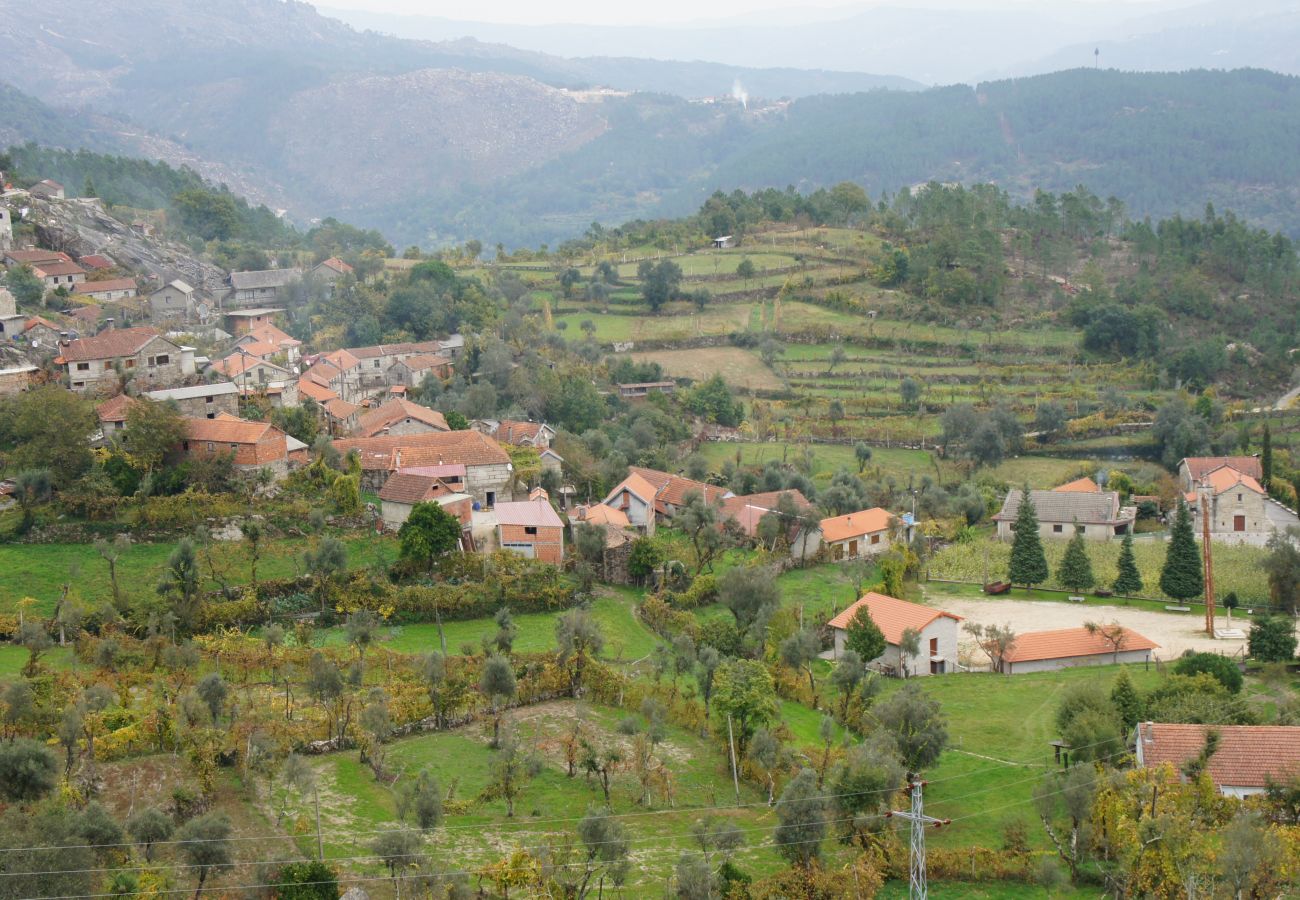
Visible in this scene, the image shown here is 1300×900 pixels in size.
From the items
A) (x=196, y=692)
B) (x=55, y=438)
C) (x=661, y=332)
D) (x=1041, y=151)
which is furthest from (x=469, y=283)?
(x=1041, y=151)

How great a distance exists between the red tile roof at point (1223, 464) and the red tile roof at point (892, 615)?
59.2ft

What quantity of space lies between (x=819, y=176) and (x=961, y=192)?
70.9 metres

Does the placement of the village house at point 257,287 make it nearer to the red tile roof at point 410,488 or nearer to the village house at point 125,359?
the village house at point 125,359

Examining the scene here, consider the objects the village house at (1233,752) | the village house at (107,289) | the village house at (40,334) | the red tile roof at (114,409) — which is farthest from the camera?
the village house at (107,289)

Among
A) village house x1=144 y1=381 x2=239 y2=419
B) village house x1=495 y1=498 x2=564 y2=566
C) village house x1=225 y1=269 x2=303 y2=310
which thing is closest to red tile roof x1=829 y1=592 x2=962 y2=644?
village house x1=495 y1=498 x2=564 y2=566

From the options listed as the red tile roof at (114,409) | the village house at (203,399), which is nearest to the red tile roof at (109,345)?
the village house at (203,399)

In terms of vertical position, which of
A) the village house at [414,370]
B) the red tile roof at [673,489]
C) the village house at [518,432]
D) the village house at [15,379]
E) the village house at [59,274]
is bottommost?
the red tile roof at [673,489]

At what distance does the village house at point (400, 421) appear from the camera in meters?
40.3

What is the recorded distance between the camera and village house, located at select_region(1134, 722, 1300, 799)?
21.4 meters

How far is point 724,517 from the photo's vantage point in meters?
38.2

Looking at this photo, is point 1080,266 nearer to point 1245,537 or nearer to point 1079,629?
point 1245,537

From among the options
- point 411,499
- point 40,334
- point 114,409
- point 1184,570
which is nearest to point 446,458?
point 411,499

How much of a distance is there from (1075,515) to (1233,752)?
67.4 ft

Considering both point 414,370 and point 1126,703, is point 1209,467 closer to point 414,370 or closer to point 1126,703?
point 1126,703
